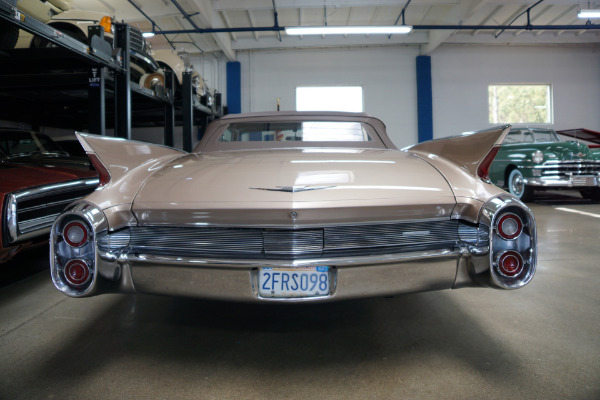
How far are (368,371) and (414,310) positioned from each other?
684mm

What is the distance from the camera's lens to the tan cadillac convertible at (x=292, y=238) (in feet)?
4.18

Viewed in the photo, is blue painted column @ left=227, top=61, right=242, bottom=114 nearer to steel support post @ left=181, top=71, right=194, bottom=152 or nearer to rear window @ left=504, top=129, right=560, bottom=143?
steel support post @ left=181, top=71, right=194, bottom=152

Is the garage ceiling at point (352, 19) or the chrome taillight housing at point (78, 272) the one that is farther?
the garage ceiling at point (352, 19)

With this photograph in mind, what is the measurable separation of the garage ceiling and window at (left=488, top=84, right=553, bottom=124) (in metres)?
1.41

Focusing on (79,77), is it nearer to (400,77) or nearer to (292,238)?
(292,238)

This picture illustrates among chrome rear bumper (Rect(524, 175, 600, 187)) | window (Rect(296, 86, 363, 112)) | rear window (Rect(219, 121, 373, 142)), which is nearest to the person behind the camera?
rear window (Rect(219, 121, 373, 142))

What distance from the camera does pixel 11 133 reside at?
3.42 metres

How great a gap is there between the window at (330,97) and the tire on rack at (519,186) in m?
5.69

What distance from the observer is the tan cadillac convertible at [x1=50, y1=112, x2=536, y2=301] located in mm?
1275

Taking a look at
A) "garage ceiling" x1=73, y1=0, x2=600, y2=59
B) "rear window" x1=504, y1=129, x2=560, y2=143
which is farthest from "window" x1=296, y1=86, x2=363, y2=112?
"rear window" x1=504, y1=129, x2=560, y2=143

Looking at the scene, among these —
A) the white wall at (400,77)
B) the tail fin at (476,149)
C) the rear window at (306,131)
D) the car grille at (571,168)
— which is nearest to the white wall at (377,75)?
the white wall at (400,77)

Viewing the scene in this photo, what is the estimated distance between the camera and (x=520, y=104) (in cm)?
1159

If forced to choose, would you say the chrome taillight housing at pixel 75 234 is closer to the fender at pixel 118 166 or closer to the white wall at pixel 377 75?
the fender at pixel 118 166

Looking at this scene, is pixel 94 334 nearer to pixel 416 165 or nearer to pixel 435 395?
pixel 435 395
